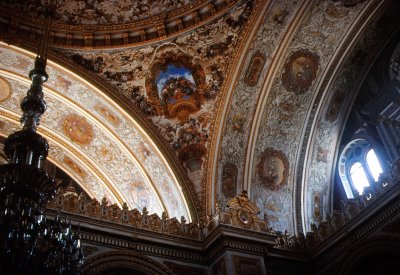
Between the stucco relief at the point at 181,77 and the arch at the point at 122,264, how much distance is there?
9.87 ft

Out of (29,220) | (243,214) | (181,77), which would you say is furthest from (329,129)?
(29,220)

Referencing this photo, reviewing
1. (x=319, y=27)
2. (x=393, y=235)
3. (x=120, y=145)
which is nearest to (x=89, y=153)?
(x=120, y=145)

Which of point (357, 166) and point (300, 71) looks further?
point (300, 71)

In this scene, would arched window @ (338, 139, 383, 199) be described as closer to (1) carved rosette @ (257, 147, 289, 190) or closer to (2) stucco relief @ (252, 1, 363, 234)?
(2) stucco relief @ (252, 1, 363, 234)

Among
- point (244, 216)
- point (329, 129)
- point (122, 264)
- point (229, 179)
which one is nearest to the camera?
point (122, 264)

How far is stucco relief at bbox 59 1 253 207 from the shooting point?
12.2 meters

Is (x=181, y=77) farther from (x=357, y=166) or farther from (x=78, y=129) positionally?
(x=357, y=166)

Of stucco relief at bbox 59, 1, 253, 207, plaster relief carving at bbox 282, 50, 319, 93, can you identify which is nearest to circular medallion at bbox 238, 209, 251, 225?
stucco relief at bbox 59, 1, 253, 207

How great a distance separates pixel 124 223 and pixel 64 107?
408cm

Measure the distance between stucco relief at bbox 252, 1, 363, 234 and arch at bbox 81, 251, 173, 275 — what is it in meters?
3.31

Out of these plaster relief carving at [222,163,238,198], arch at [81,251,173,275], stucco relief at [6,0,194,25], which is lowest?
arch at [81,251,173,275]

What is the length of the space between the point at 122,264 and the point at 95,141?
14.7 feet

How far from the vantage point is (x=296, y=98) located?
1266 cm

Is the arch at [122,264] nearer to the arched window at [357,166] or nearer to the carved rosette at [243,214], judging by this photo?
the carved rosette at [243,214]
